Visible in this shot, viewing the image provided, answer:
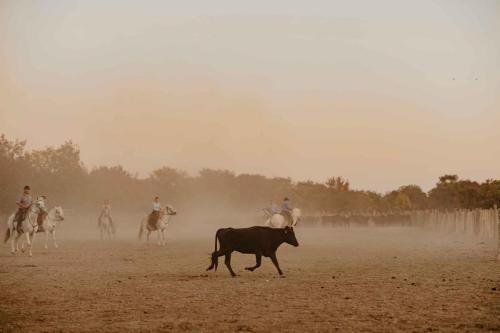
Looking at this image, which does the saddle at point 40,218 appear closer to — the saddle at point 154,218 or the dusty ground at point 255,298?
the saddle at point 154,218

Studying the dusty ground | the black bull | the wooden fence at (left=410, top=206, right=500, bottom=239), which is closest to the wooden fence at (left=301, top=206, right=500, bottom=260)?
the wooden fence at (left=410, top=206, right=500, bottom=239)

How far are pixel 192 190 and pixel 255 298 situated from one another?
15218 cm

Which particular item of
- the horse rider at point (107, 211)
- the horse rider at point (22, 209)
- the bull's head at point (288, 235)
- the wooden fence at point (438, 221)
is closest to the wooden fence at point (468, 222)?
the wooden fence at point (438, 221)

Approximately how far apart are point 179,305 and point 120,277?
598cm

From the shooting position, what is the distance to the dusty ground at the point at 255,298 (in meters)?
11.0

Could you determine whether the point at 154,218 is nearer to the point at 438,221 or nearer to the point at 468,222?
the point at 468,222

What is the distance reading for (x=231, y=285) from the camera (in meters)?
16.3

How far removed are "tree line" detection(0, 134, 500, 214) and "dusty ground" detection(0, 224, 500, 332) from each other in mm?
46405

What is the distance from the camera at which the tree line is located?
70.8m

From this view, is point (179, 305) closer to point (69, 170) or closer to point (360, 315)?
point (360, 315)

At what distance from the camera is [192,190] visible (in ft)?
543

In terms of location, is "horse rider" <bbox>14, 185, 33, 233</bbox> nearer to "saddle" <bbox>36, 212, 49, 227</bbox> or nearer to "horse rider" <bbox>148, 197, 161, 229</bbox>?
"saddle" <bbox>36, 212, 49, 227</bbox>

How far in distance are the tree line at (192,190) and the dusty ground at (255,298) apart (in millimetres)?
46405

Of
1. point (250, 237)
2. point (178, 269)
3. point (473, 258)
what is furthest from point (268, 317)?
point (473, 258)
